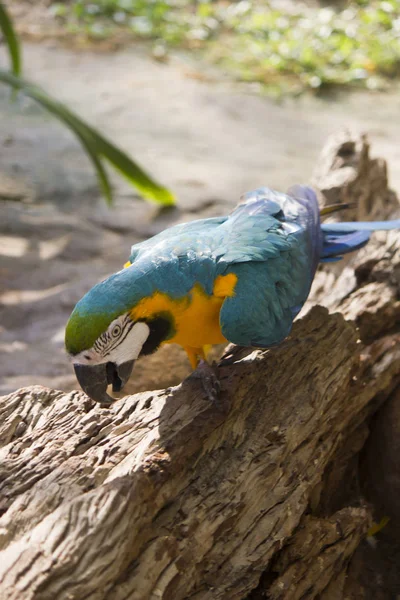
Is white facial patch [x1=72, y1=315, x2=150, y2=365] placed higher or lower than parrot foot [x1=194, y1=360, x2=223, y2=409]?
higher

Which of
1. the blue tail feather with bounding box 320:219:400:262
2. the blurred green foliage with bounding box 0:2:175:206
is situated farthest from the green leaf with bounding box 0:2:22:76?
the blue tail feather with bounding box 320:219:400:262

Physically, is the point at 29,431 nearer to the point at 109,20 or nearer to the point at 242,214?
the point at 242,214

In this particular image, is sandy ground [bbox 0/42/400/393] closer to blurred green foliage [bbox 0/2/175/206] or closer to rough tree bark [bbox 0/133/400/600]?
blurred green foliage [bbox 0/2/175/206]

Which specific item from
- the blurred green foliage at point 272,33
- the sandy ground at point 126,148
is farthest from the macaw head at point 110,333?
the blurred green foliage at point 272,33

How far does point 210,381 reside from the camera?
186 centimetres

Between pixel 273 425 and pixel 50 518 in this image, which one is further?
pixel 273 425

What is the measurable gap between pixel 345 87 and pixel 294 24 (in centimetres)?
115

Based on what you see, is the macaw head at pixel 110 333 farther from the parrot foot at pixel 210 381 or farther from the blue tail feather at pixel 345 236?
the blue tail feather at pixel 345 236

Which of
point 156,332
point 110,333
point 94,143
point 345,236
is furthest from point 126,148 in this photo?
point 110,333

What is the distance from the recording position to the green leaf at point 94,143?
3.43 meters

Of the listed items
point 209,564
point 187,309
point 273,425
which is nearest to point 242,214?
point 187,309

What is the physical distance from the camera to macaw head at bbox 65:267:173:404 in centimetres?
164

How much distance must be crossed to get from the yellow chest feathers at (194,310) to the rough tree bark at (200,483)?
0.40ft

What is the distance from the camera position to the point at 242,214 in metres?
2.14
